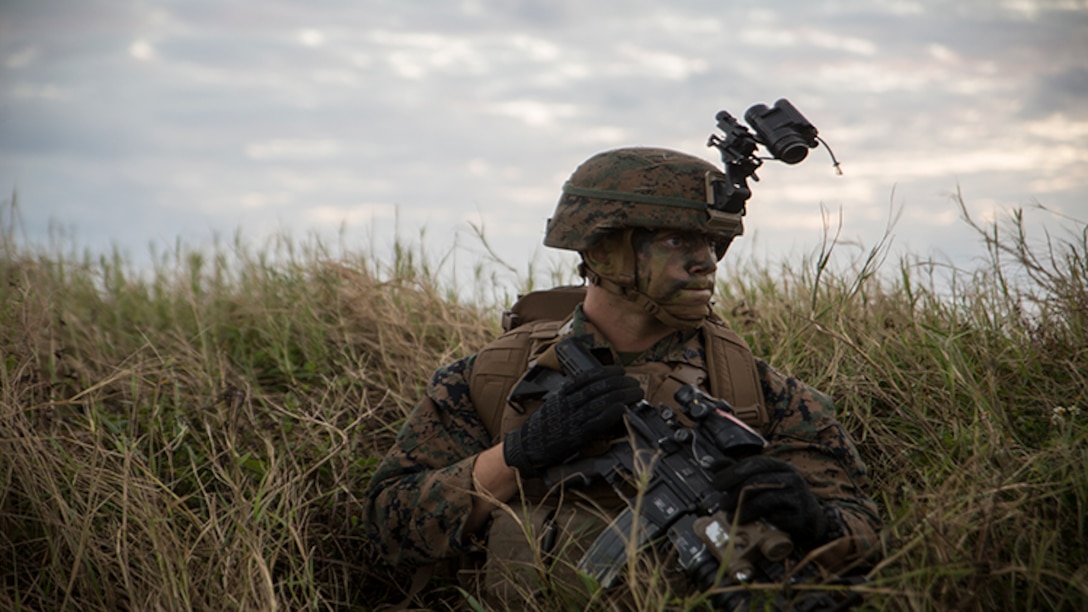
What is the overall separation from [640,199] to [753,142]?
467mm

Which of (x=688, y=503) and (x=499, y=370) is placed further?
(x=499, y=370)

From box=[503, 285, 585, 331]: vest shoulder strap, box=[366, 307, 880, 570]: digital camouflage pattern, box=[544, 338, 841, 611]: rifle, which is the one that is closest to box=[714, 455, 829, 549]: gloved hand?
box=[544, 338, 841, 611]: rifle

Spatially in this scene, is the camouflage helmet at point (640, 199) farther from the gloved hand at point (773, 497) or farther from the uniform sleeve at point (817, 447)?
the gloved hand at point (773, 497)

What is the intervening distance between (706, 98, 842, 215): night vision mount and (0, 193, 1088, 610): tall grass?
661mm

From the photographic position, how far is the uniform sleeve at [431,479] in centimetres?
364

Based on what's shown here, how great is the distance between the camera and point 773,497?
3.00 meters

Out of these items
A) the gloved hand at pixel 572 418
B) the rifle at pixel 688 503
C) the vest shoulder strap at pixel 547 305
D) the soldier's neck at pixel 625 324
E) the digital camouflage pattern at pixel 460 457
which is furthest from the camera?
the vest shoulder strap at pixel 547 305

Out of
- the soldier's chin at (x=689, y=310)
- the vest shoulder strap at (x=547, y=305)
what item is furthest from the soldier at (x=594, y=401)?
the vest shoulder strap at (x=547, y=305)

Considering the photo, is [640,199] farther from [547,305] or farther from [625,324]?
[547,305]

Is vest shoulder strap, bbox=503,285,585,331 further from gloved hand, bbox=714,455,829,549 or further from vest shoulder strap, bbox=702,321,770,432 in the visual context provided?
gloved hand, bbox=714,455,829,549

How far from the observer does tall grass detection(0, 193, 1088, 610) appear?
3164mm

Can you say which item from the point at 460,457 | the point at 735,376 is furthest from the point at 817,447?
the point at 460,457

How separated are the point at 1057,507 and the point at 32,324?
15.0 ft

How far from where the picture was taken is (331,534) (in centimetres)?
417
